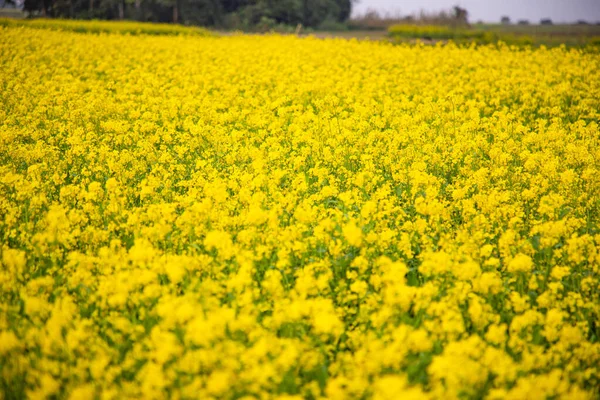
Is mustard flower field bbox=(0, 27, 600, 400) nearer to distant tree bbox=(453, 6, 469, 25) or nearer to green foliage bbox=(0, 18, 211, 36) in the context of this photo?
green foliage bbox=(0, 18, 211, 36)

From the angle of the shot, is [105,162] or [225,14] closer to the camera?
[105,162]

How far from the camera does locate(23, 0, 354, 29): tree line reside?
1821 inches

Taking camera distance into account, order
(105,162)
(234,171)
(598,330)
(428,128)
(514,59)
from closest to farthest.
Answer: (598,330)
(234,171)
(105,162)
(428,128)
(514,59)

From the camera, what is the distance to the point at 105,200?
20.7ft

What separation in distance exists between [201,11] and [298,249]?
4533 cm

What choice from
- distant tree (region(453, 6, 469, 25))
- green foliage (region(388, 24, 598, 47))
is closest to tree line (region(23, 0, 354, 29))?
distant tree (region(453, 6, 469, 25))

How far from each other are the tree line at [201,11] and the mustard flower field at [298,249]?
3571 centimetres

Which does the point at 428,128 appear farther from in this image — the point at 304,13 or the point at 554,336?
the point at 304,13

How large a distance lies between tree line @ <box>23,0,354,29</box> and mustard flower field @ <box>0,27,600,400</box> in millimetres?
35708

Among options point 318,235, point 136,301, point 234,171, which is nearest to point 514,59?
point 234,171

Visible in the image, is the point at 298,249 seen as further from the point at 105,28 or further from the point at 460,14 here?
the point at 460,14

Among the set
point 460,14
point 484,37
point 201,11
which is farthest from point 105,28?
point 460,14

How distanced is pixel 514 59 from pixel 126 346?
16.5 meters

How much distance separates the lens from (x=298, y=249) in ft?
16.4
